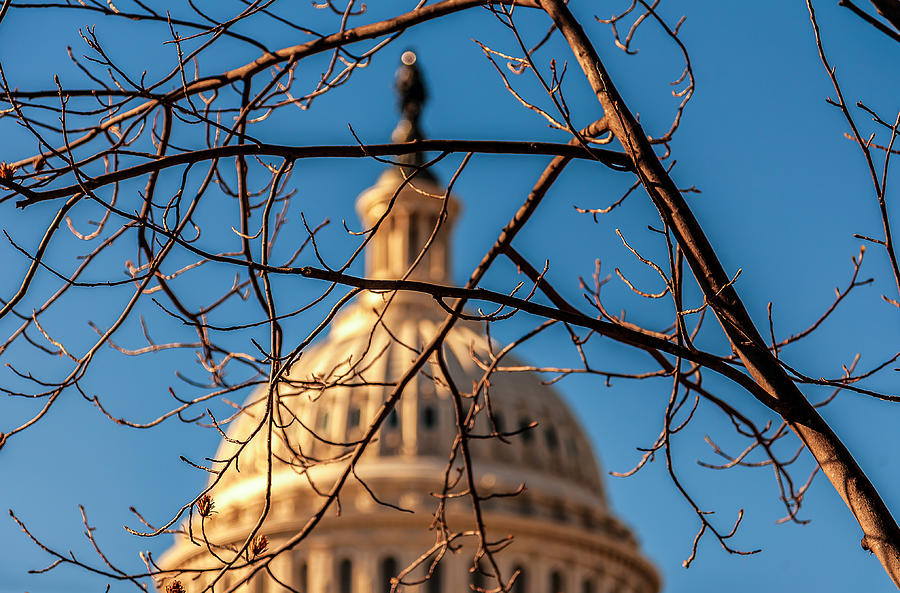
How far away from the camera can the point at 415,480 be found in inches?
2549

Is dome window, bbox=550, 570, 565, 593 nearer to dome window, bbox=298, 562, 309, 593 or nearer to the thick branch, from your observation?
dome window, bbox=298, 562, 309, 593

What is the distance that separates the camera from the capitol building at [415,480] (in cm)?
6272

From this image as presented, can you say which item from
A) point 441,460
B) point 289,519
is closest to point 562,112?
point 289,519

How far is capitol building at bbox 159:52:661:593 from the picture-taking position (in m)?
62.7

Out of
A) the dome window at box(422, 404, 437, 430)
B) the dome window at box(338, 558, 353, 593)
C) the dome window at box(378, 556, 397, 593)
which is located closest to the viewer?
the dome window at box(378, 556, 397, 593)

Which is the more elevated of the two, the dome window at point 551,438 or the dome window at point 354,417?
the dome window at point 551,438

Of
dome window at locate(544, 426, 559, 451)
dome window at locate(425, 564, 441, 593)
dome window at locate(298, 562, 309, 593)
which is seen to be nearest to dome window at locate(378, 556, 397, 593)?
dome window at locate(425, 564, 441, 593)

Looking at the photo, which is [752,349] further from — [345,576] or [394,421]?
[394,421]

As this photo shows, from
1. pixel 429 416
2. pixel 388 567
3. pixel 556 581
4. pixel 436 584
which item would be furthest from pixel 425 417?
pixel 556 581

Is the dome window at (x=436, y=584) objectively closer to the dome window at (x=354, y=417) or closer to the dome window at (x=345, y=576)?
the dome window at (x=345, y=576)

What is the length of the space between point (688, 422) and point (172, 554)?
207 feet

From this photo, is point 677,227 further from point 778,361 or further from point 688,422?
point 688,422

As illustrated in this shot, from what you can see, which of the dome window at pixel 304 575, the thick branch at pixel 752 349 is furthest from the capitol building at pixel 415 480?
the thick branch at pixel 752 349

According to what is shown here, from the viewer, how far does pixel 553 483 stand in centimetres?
7044
